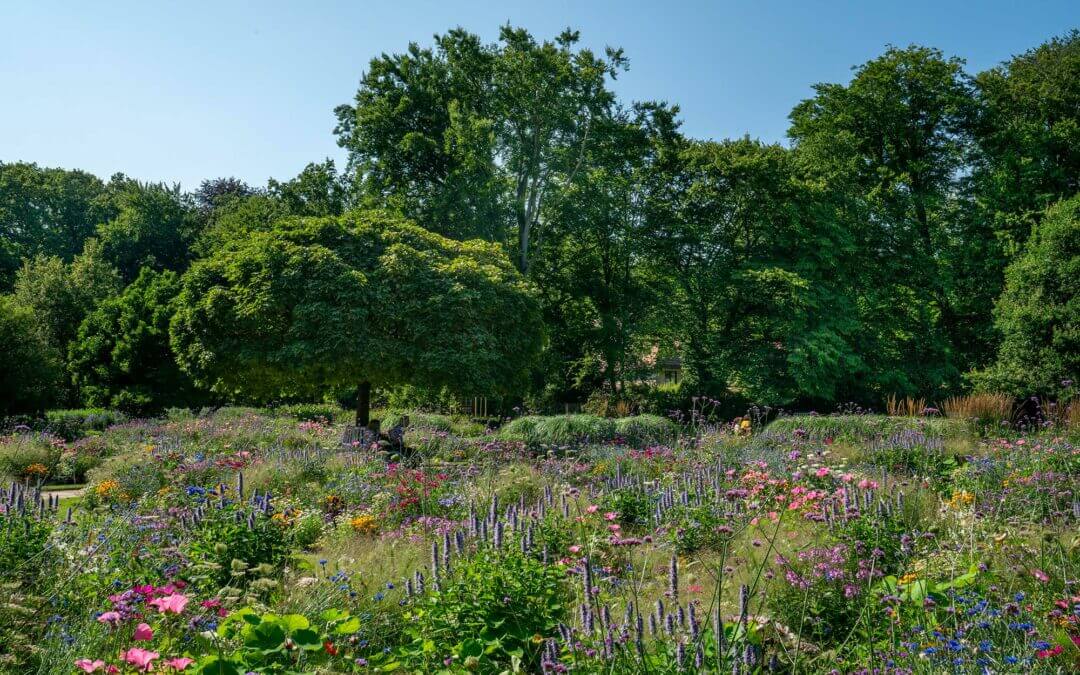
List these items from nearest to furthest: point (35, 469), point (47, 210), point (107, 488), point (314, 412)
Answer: point (107, 488), point (35, 469), point (314, 412), point (47, 210)

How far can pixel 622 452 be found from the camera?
10.8 meters

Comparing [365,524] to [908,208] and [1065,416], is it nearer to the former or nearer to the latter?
[1065,416]

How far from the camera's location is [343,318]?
1507 cm

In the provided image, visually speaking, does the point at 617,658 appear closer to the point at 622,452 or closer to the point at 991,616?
the point at 991,616

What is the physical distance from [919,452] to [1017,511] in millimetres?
3551

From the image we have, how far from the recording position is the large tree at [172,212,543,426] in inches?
597

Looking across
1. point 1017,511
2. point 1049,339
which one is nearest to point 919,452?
point 1017,511

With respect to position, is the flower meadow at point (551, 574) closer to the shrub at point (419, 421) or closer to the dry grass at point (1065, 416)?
the dry grass at point (1065, 416)

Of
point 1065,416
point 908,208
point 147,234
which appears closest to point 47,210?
point 147,234

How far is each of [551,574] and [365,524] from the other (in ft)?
10.1

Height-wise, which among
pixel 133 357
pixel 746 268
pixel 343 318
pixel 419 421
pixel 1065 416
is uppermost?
pixel 746 268

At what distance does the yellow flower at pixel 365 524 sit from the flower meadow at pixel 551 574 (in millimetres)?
24

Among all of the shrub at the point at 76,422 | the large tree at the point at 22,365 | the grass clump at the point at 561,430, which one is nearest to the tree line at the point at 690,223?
the large tree at the point at 22,365

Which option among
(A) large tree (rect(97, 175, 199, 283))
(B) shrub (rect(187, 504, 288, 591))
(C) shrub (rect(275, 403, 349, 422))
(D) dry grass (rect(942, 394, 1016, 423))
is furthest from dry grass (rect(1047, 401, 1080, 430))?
(A) large tree (rect(97, 175, 199, 283))
